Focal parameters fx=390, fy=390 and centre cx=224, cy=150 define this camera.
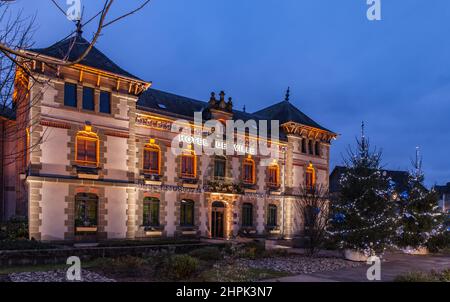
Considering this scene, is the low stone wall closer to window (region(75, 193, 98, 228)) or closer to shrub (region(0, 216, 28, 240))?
shrub (region(0, 216, 28, 240))

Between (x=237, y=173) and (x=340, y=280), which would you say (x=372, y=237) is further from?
(x=237, y=173)

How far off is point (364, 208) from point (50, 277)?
14297mm

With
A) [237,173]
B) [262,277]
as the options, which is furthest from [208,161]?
[262,277]

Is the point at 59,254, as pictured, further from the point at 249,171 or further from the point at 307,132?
the point at 307,132

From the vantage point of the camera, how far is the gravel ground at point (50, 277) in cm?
1233

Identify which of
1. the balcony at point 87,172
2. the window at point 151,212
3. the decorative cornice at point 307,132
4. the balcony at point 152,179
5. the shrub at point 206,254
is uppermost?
the decorative cornice at point 307,132

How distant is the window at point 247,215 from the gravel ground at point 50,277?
17.4 meters

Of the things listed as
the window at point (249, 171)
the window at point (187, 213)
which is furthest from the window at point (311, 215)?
the window at point (249, 171)

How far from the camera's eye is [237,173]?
29766 millimetres

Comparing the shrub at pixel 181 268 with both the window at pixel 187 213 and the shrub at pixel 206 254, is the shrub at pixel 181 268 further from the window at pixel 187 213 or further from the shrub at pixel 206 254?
the window at pixel 187 213

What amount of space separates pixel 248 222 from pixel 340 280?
659 inches

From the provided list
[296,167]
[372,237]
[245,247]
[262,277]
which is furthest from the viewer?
[296,167]

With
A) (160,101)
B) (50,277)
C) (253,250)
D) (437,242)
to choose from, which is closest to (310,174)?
(437,242)

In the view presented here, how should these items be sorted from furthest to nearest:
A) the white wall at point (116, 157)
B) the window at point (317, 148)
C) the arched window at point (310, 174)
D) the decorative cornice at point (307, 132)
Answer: the window at point (317, 148)
the arched window at point (310, 174)
the decorative cornice at point (307, 132)
the white wall at point (116, 157)
